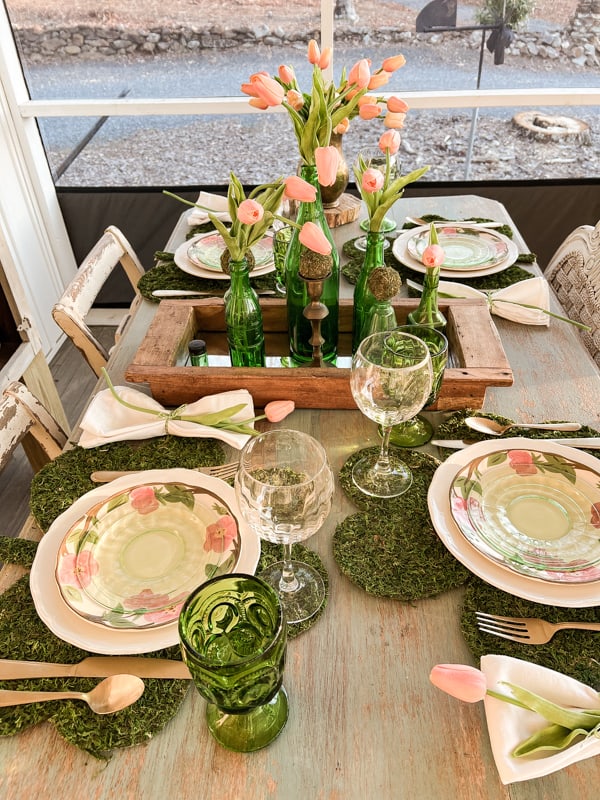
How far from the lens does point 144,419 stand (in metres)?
1.06

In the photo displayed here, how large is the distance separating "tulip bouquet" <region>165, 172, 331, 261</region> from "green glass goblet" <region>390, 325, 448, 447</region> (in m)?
0.19

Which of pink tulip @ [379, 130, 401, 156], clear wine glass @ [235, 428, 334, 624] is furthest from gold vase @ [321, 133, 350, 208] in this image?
clear wine glass @ [235, 428, 334, 624]

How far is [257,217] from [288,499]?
448mm

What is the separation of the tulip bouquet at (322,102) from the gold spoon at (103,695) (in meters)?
0.71

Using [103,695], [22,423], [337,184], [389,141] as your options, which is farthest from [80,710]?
[337,184]

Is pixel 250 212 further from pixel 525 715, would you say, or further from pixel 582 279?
pixel 582 279

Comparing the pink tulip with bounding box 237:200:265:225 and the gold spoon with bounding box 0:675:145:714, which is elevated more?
the pink tulip with bounding box 237:200:265:225

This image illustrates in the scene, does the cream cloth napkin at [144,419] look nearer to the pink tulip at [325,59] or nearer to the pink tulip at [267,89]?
the pink tulip at [267,89]

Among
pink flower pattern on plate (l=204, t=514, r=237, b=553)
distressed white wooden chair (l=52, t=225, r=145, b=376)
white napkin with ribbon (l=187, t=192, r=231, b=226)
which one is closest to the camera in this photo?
pink flower pattern on plate (l=204, t=514, r=237, b=553)

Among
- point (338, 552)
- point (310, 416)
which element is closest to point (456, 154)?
point (310, 416)

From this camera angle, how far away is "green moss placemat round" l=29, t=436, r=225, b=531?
3.01 feet

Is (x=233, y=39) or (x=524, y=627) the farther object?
(x=233, y=39)

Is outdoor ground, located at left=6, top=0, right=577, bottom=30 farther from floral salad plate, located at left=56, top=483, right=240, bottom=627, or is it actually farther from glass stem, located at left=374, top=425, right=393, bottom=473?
floral salad plate, located at left=56, top=483, right=240, bottom=627

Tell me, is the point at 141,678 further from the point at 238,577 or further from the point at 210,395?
the point at 210,395
